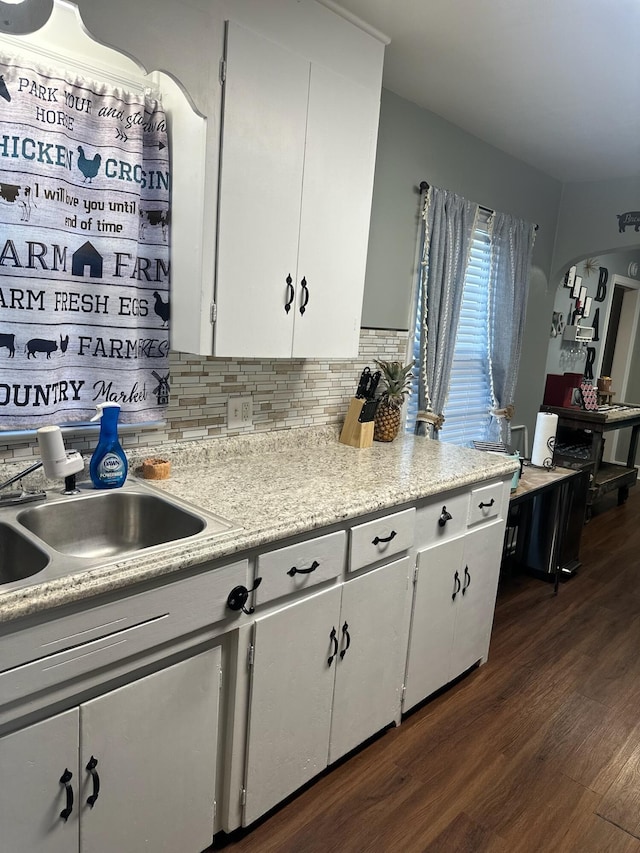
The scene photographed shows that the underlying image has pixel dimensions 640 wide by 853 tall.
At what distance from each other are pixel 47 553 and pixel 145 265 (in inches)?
38.2

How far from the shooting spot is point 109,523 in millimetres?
1766

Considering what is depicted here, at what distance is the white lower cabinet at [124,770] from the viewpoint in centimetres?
122

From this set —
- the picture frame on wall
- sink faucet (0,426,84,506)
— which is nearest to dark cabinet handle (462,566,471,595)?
sink faucet (0,426,84,506)

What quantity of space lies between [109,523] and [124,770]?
0.65 metres

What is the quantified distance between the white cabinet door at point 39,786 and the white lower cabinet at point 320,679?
487mm

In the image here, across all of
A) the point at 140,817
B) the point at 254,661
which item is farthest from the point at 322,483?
the point at 140,817

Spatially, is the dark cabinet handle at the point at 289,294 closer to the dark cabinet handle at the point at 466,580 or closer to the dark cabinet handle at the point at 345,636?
the dark cabinet handle at the point at 345,636

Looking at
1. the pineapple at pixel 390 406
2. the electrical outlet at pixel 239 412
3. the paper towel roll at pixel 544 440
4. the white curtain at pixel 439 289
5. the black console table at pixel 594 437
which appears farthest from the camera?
the black console table at pixel 594 437

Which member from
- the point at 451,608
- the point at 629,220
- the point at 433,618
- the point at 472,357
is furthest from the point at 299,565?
the point at 629,220

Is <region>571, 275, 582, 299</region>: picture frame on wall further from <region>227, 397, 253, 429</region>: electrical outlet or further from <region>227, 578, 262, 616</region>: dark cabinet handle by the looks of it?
<region>227, 578, 262, 616</region>: dark cabinet handle

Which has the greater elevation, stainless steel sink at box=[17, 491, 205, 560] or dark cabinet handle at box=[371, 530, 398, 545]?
stainless steel sink at box=[17, 491, 205, 560]

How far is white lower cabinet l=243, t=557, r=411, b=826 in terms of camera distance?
5.47ft

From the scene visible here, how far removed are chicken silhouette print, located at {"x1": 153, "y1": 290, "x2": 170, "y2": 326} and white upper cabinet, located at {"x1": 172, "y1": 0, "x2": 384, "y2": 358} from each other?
35 millimetres

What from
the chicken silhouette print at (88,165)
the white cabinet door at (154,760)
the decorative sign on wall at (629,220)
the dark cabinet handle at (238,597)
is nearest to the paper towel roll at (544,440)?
the decorative sign on wall at (629,220)
